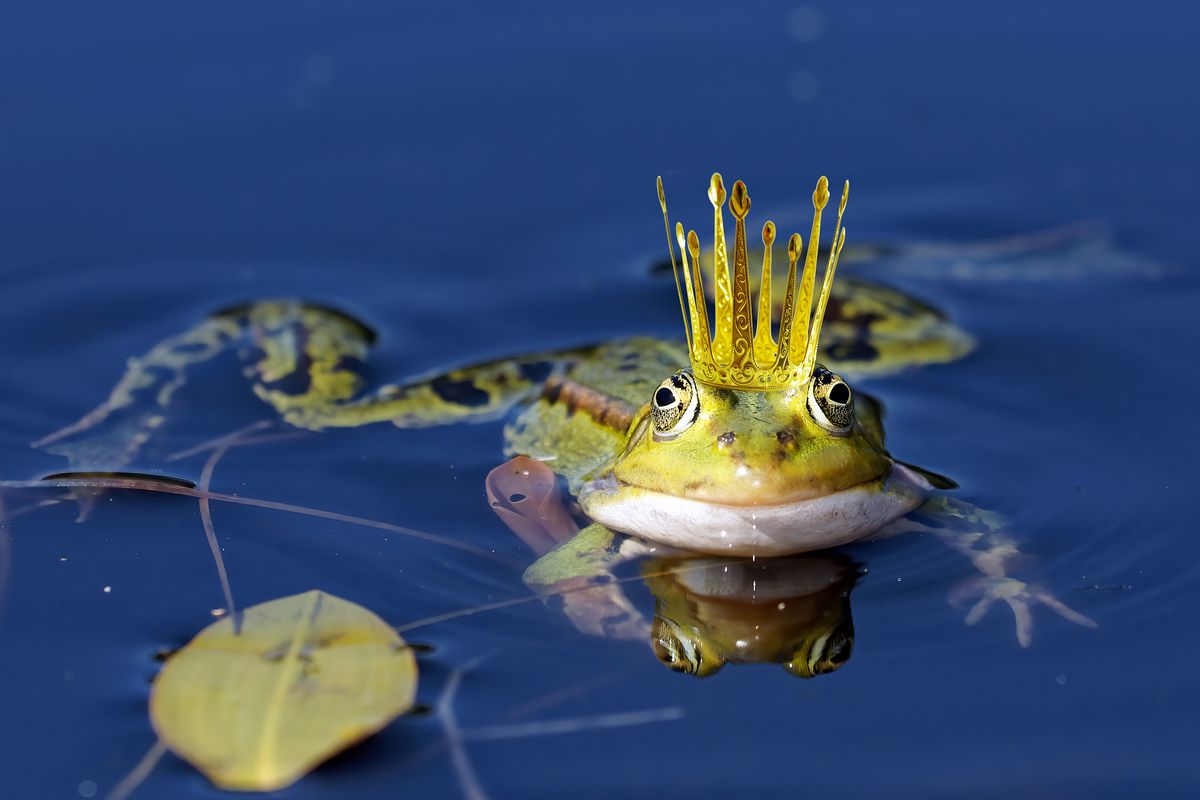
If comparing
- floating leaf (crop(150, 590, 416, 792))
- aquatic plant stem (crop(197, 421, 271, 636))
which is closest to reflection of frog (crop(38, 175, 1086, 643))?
aquatic plant stem (crop(197, 421, 271, 636))

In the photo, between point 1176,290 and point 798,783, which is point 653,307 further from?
point 798,783

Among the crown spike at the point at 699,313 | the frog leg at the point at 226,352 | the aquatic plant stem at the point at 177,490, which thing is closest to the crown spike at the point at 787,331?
the crown spike at the point at 699,313

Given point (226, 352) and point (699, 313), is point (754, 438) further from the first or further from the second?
point (226, 352)

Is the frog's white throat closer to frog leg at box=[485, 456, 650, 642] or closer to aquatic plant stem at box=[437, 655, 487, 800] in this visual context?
frog leg at box=[485, 456, 650, 642]

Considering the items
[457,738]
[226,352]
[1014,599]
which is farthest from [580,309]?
[457,738]

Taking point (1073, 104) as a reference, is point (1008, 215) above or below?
below

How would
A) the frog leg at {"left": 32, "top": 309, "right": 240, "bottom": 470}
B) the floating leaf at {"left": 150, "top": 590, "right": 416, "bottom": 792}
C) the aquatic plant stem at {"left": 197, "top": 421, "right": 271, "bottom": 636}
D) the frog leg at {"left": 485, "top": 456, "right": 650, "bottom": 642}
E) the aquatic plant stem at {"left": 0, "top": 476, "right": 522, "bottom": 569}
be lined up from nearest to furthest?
the floating leaf at {"left": 150, "top": 590, "right": 416, "bottom": 792}, the aquatic plant stem at {"left": 197, "top": 421, "right": 271, "bottom": 636}, the frog leg at {"left": 485, "top": 456, "right": 650, "bottom": 642}, the aquatic plant stem at {"left": 0, "top": 476, "right": 522, "bottom": 569}, the frog leg at {"left": 32, "top": 309, "right": 240, "bottom": 470}

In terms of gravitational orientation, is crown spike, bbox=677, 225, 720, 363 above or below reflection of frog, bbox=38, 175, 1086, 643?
above

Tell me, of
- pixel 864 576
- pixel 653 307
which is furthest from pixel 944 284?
pixel 864 576
